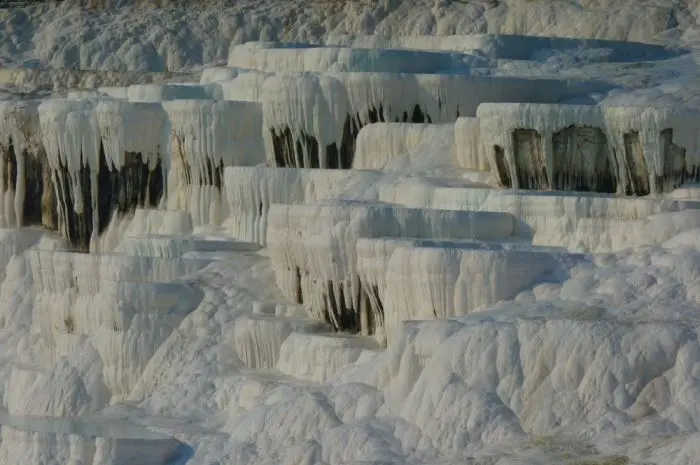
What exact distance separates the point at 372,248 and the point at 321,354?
1131 millimetres

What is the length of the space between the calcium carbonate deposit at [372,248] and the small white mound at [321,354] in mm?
34

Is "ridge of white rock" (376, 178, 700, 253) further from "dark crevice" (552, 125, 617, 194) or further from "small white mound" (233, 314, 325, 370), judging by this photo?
"small white mound" (233, 314, 325, 370)

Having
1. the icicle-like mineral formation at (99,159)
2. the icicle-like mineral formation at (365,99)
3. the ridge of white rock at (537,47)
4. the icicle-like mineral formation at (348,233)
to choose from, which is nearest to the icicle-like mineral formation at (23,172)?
the icicle-like mineral formation at (99,159)

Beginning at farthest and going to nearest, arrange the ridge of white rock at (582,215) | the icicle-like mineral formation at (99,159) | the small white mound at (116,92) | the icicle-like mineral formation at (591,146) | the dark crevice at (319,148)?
1. the small white mound at (116,92)
2. the icicle-like mineral formation at (99,159)
3. the dark crevice at (319,148)
4. the icicle-like mineral formation at (591,146)
5. the ridge of white rock at (582,215)

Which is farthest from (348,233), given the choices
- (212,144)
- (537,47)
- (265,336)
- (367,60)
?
(537,47)

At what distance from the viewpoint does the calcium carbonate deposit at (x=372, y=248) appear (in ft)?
73.5

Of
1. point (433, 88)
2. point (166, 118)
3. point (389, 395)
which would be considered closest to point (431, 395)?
point (389, 395)

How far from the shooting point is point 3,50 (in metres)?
39.4

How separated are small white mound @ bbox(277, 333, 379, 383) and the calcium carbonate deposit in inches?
1.3

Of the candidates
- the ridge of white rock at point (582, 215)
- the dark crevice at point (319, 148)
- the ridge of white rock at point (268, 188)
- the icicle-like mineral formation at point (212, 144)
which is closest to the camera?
the ridge of white rock at point (582, 215)

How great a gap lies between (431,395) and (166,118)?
9.67 metres

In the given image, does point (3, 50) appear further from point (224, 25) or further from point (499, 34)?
point (499, 34)

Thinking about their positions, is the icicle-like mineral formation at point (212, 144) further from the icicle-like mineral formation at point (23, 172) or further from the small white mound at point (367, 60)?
the icicle-like mineral formation at point (23, 172)

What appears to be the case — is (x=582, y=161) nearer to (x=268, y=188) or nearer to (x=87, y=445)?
(x=268, y=188)
